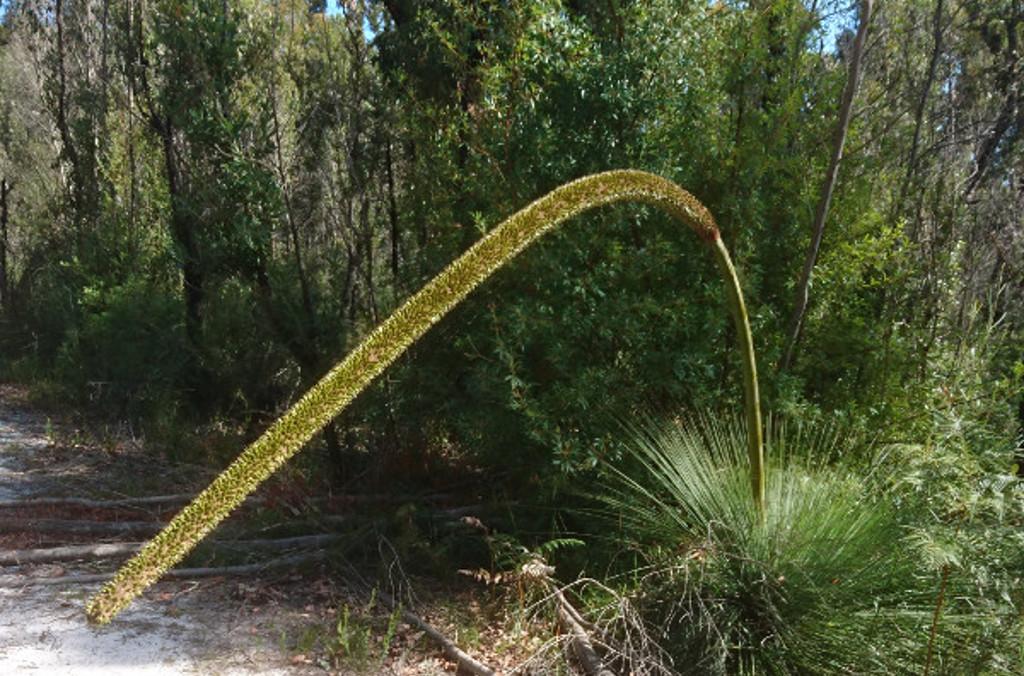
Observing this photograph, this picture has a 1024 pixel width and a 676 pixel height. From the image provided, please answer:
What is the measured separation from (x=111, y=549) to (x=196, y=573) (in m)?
0.69

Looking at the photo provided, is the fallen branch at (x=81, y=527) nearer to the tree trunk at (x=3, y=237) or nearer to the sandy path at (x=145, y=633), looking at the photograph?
the sandy path at (x=145, y=633)

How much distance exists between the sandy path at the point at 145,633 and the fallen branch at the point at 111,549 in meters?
0.07

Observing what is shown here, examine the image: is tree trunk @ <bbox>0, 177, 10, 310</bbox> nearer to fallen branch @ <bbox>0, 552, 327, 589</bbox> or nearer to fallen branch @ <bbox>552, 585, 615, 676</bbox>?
fallen branch @ <bbox>0, 552, 327, 589</bbox>

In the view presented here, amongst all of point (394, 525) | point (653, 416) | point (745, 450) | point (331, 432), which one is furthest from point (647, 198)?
point (331, 432)

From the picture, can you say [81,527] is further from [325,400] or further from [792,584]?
[325,400]

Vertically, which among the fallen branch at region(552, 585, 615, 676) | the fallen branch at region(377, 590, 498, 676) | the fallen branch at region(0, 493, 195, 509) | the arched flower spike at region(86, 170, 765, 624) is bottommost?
the fallen branch at region(377, 590, 498, 676)

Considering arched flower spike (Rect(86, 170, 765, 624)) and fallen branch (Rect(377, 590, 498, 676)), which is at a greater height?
arched flower spike (Rect(86, 170, 765, 624))

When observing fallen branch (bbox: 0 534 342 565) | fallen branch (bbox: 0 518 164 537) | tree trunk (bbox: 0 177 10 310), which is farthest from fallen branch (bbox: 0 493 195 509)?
tree trunk (bbox: 0 177 10 310)

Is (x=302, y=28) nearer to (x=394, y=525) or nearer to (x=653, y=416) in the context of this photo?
(x=394, y=525)

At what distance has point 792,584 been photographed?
3.72m

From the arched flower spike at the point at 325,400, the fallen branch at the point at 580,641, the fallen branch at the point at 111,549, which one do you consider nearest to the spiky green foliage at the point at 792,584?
the fallen branch at the point at 580,641

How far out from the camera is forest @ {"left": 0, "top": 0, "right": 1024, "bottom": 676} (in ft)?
12.4

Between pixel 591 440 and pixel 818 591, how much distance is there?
7.55 feet

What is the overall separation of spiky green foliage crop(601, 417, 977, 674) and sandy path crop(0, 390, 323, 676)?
227 centimetres
